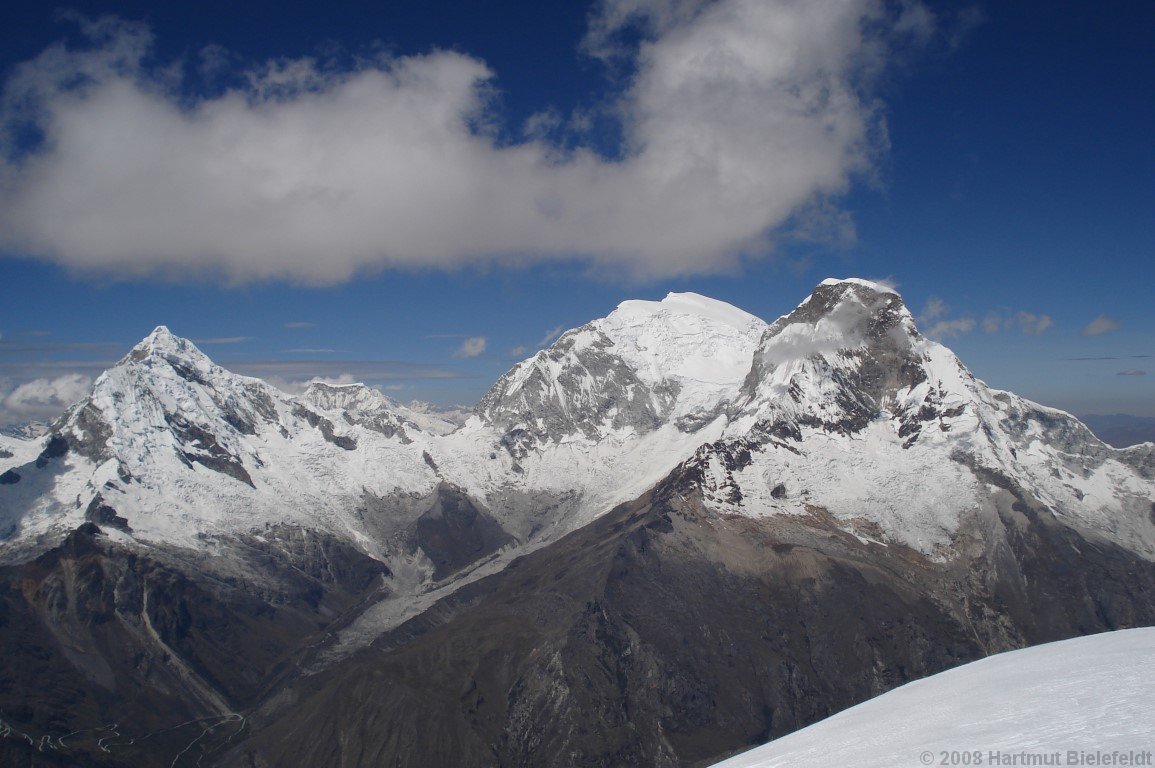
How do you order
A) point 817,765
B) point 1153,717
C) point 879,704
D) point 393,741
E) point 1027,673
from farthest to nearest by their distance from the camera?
1. point 393,741
2. point 879,704
3. point 1027,673
4. point 817,765
5. point 1153,717

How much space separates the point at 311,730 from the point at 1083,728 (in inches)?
8281

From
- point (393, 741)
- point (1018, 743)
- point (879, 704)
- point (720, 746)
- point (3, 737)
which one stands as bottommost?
point (720, 746)

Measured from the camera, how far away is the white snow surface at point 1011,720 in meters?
15.9

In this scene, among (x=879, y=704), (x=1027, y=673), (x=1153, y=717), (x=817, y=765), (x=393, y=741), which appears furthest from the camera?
(x=393, y=741)

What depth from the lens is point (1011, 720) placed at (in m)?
18.0

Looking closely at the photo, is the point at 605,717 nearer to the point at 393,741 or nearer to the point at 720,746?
the point at 720,746

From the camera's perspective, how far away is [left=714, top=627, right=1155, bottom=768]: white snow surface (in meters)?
15.9

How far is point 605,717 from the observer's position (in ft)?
652

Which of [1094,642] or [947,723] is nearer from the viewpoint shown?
[947,723]

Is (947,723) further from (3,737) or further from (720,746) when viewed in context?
(3,737)

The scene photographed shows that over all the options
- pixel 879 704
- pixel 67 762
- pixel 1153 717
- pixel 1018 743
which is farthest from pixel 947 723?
pixel 67 762

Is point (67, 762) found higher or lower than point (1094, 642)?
lower

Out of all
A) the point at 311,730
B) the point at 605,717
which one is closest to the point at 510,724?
the point at 605,717

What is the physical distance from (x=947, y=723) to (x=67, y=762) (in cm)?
23574
